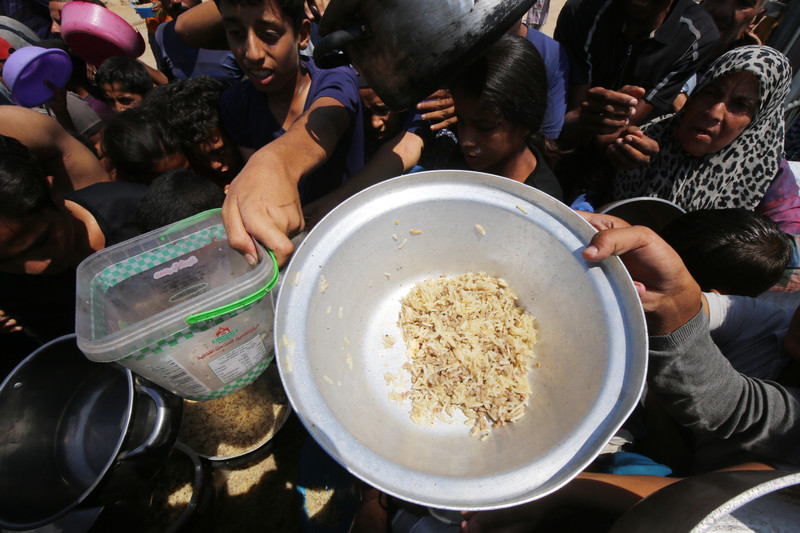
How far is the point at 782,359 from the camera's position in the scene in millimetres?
1487

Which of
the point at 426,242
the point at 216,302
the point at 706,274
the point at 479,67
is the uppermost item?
the point at 479,67

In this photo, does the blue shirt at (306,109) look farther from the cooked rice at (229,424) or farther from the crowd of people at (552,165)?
the cooked rice at (229,424)

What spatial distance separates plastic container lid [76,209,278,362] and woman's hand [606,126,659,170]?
2.36 meters

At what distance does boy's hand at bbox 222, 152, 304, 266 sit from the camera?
109 cm

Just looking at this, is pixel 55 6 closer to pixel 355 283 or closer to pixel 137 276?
pixel 137 276

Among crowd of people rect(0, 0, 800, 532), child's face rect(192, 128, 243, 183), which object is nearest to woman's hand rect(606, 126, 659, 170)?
crowd of people rect(0, 0, 800, 532)

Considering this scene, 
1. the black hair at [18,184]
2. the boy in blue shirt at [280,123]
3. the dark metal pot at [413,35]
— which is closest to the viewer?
the dark metal pot at [413,35]

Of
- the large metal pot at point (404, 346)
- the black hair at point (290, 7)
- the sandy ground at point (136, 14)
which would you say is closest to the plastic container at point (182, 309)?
the large metal pot at point (404, 346)

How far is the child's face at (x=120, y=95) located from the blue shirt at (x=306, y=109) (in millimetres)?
1428

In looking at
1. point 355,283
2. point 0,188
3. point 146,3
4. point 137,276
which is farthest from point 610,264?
point 146,3

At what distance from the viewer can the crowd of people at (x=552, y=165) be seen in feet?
4.15

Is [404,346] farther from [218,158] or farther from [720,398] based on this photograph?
[218,158]

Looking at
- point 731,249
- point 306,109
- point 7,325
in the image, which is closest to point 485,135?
point 306,109

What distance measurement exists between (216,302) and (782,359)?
222cm
